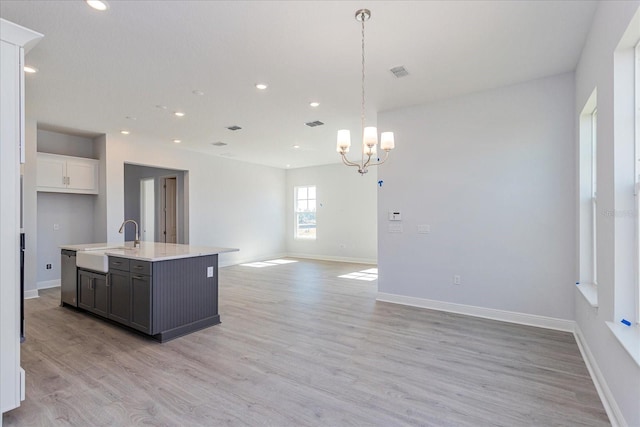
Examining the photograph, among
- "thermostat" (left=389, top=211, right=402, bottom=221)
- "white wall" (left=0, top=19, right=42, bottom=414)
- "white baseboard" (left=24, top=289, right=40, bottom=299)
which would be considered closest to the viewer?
"white wall" (left=0, top=19, right=42, bottom=414)

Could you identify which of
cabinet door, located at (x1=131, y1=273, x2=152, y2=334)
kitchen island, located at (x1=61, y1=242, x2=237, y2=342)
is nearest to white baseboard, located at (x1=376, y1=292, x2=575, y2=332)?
kitchen island, located at (x1=61, y1=242, x2=237, y2=342)

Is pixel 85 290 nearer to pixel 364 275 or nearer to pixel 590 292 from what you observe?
pixel 364 275

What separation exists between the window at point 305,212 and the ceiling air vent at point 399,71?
651 cm

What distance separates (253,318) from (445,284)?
258 cm

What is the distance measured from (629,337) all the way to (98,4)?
13.6 feet

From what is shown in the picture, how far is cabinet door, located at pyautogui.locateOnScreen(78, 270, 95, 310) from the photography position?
4.09 m

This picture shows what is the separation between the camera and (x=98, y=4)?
7.94 ft

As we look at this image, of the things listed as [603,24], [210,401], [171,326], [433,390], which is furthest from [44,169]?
[603,24]

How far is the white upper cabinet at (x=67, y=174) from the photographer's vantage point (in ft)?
18.1

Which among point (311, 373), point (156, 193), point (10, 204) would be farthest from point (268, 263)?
point (10, 204)

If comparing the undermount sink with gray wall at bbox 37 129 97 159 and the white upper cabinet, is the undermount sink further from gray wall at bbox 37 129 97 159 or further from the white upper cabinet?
gray wall at bbox 37 129 97 159

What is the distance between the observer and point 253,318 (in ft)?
13.6

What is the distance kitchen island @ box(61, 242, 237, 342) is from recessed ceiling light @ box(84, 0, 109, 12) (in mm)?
2130

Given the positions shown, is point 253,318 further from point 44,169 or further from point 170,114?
point 44,169
